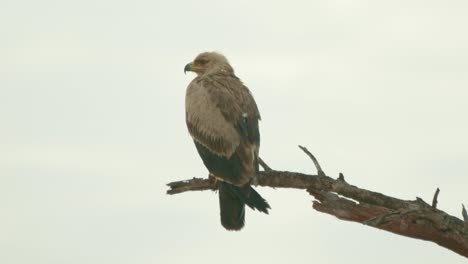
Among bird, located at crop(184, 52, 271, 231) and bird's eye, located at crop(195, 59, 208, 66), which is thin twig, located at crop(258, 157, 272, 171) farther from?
bird's eye, located at crop(195, 59, 208, 66)

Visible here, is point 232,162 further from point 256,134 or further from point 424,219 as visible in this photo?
point 424,219

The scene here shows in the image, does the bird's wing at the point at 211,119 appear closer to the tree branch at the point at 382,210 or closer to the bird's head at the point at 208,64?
the bird's head at the point at 208,64

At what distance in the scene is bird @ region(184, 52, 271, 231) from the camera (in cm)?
1035

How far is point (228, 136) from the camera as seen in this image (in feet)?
35.8

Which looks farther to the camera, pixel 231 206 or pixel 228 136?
pixel 228 136

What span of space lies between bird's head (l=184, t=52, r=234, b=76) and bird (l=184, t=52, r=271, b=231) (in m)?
0.74

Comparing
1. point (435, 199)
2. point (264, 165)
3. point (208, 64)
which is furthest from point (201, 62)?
point (435, 199)

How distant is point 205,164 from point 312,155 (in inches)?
96.9

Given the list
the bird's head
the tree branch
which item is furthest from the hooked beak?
the tree branch

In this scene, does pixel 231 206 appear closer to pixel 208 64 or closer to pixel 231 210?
pixel 231 210

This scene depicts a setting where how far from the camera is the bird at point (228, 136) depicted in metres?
10.4

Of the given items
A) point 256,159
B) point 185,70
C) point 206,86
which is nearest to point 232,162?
point 256,159

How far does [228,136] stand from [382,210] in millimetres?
2972

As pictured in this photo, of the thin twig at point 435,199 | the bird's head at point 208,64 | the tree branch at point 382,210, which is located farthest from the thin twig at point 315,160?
the bird's head at point 208,64
